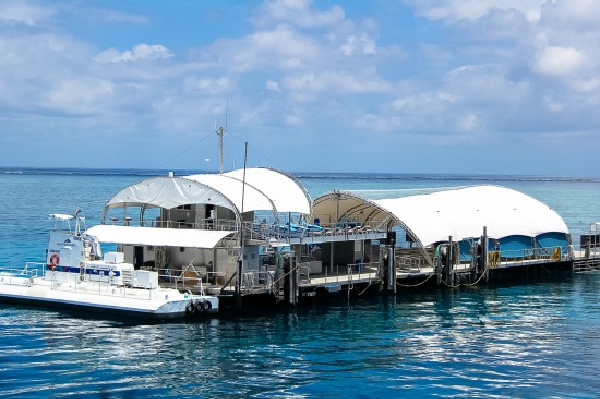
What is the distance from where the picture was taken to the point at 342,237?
2140 inches

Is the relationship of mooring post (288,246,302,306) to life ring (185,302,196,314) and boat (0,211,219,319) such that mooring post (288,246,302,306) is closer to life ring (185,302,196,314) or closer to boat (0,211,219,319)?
boat (0,211,219,319)

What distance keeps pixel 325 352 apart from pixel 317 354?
1.91ft

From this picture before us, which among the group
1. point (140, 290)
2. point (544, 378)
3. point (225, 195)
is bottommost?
point (544, 378)

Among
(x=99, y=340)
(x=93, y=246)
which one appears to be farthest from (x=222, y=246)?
(x=99, y=340)

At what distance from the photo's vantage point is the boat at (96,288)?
44.5 meters

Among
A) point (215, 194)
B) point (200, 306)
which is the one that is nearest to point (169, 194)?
point (215, 194)

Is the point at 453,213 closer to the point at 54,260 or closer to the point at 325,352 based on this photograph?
the point at 325,352

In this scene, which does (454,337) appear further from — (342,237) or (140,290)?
(140,290)

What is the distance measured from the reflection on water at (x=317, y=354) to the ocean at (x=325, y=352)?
5 cm

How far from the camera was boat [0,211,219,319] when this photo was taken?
44.5 m

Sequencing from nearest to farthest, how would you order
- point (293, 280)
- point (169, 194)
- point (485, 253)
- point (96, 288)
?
point (96, 288), point (293, 280), point (169, 194), point (485, 253)

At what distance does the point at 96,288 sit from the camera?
47.4 metres

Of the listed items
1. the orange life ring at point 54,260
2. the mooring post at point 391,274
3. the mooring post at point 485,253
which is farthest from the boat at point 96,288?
the mooring post at point 485,253

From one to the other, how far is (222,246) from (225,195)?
129 inches
